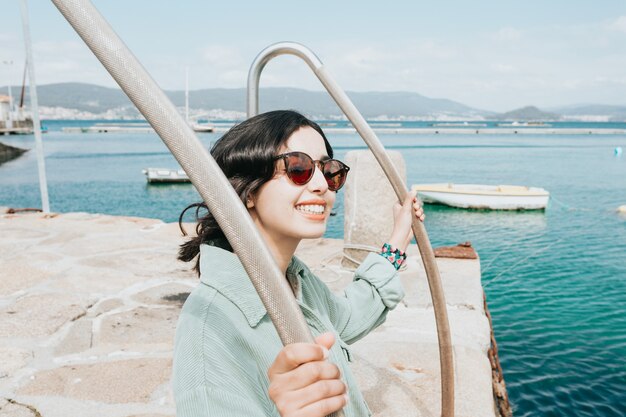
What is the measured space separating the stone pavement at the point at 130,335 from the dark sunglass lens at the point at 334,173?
2.01 metres

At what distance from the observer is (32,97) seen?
12070mm

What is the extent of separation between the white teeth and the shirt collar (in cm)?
25

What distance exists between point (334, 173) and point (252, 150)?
278 mm

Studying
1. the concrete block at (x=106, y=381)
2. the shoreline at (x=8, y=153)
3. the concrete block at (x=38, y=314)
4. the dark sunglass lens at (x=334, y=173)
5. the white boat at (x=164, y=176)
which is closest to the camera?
the dark sunglass lens at (x=334, y=173)

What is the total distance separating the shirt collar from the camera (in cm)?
135

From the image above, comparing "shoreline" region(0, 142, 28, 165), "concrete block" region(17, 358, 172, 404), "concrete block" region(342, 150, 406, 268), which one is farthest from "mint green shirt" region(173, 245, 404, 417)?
"shoreline" region(0, 142, 28, 165)

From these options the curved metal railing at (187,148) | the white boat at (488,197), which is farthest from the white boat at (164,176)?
the curved metal railing at (187,148)

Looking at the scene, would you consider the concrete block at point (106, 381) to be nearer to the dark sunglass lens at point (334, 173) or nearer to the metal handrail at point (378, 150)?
the metal handrail at point (378, 150)

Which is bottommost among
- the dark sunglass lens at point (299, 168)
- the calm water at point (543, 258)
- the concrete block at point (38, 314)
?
the calm water at point (543, 258)

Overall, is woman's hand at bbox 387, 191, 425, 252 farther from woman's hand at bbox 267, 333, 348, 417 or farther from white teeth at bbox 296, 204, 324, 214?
woman's hand at bbox 267, 333, 348, 417

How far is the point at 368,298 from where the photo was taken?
7.27 feet

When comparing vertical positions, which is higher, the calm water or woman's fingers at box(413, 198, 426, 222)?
woman's fingers at box(413, 198, 426, 222)

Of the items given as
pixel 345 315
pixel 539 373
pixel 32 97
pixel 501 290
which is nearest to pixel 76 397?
pixel 345 315

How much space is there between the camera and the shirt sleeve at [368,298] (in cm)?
214
